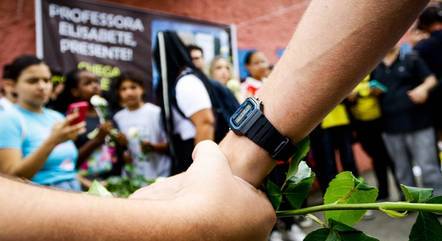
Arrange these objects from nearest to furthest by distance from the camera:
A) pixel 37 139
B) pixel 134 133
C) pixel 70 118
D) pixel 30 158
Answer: pixel 30 158 < pixel 37 139 < pixel 70 118 < pixel 134 133

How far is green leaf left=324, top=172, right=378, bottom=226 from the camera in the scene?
824 millimetres

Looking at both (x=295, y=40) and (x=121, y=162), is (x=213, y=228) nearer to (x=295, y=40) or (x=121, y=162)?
(x=295, y=40)

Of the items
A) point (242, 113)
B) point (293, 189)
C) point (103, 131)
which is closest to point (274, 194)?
point (293, 189)

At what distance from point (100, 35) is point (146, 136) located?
65.7 inches

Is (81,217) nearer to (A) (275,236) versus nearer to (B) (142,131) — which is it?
(B) (142,131)

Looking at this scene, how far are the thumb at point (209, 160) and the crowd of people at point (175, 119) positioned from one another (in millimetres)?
1509

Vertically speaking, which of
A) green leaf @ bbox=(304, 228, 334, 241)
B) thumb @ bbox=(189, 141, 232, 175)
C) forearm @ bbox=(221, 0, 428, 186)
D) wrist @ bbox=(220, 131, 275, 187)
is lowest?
green leaf @ bbox=(304, 228, 334, 241)

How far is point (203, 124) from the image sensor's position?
2658 mm

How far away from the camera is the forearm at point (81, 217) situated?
614 millimetres

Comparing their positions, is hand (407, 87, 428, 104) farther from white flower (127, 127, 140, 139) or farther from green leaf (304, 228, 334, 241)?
green leaf (304, 228, 334, 241)

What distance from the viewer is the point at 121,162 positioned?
131 inches

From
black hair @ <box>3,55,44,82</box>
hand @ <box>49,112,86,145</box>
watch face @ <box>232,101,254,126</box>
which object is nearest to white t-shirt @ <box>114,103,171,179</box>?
hand @ <box>49,112,86,145</box>

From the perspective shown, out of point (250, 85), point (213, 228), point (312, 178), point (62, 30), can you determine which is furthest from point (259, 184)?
point (62, 30)

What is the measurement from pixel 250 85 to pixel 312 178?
2.80 m
